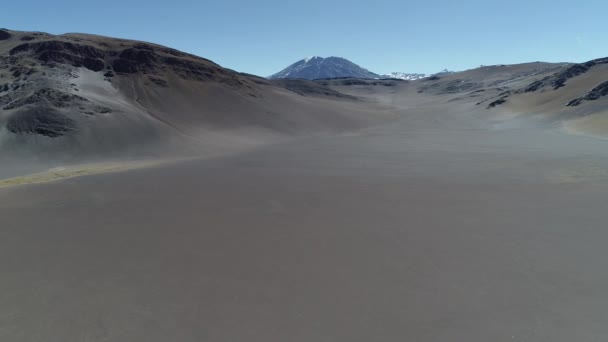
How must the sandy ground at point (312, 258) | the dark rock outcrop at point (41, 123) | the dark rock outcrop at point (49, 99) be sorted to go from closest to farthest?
1. the sandy ground at point (312, 258)
2. the dark rock outcrop at point (41, 123)
3. the dark rock outcrop at point (49, 99)

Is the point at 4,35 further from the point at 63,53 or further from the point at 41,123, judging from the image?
the point at 41,123

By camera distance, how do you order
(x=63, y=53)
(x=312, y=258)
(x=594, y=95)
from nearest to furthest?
(x=312, y=258) < (x=594, y=95) < (x=63, y=53)

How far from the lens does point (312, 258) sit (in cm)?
907

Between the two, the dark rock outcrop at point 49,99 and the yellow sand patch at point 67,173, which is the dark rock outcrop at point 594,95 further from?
the dark rock outcrop at point 49,99

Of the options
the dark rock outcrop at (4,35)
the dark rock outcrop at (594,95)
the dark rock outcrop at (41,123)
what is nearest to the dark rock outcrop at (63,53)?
the dark rock outcrop at (4,35)

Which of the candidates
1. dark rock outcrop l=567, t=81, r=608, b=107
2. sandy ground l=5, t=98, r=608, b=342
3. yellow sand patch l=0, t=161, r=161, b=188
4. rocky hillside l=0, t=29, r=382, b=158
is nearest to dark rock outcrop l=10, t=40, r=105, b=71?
rocky hillside l=0, t=29, r=382, b=158

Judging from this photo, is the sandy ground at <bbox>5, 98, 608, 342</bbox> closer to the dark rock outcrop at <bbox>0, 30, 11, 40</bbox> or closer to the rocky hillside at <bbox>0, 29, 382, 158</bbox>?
the rocky hillside at <bbox>0, 29, 382, 158</bbox>

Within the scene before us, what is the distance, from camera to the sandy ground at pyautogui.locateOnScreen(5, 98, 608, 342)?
6484 mm

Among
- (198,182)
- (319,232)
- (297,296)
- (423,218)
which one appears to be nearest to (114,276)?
(297,296)

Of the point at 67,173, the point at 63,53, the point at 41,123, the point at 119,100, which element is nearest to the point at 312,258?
the point at 67,173

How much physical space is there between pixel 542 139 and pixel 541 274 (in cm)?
2610

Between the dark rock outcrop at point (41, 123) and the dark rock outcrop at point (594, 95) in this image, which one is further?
the dark rock outcrop at point (594, 95)

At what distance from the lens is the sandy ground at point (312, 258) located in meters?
6.48

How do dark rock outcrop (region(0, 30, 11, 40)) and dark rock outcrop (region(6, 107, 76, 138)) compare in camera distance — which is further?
dark rock outcrop (region(0, 30, 11, 40))
